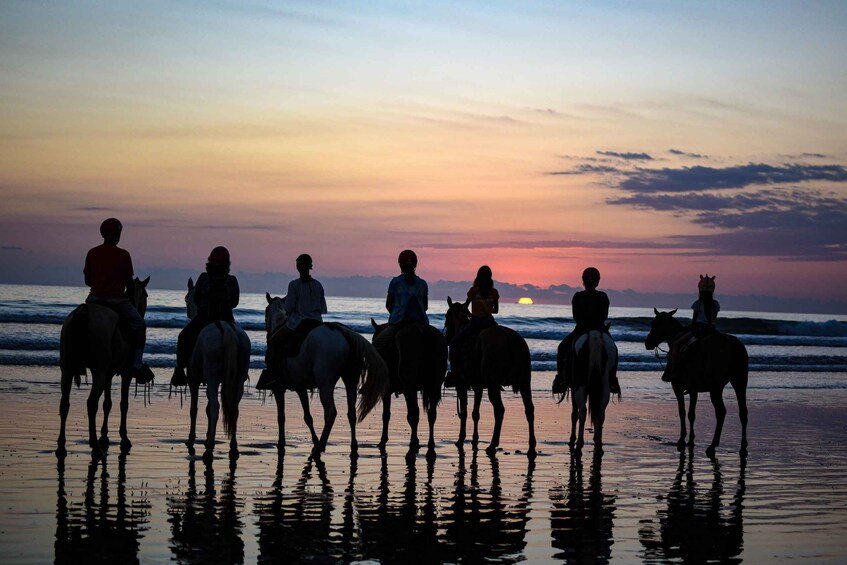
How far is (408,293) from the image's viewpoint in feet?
41.8

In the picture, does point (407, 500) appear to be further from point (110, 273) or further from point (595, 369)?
point (110, 273)

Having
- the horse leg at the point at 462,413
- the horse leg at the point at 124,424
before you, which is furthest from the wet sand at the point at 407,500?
the horse leg at the point at 462,413

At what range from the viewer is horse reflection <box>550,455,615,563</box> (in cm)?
730

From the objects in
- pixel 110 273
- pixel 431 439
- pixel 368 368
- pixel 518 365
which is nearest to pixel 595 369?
pixel 518 365

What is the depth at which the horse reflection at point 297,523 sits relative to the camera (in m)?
7.01

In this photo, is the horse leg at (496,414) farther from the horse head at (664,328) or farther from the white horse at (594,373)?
the horse head at (664,328)

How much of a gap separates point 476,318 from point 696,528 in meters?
5.62

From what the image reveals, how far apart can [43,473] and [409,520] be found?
3818mm

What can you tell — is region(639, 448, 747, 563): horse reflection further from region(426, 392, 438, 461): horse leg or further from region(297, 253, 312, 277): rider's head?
region(297, 253, 312, 277): rider's head

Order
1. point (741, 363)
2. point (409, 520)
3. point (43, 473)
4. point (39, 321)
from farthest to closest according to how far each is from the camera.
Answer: point (39, 321) → point (741, 363) → point (43, 473) → point (409, 520)

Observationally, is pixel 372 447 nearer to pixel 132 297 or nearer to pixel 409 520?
pixel 132 297

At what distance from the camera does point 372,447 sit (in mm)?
12992

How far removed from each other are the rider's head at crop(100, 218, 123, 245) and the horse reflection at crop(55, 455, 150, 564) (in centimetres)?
298

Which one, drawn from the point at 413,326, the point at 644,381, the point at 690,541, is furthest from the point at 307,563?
the point at 644,381
